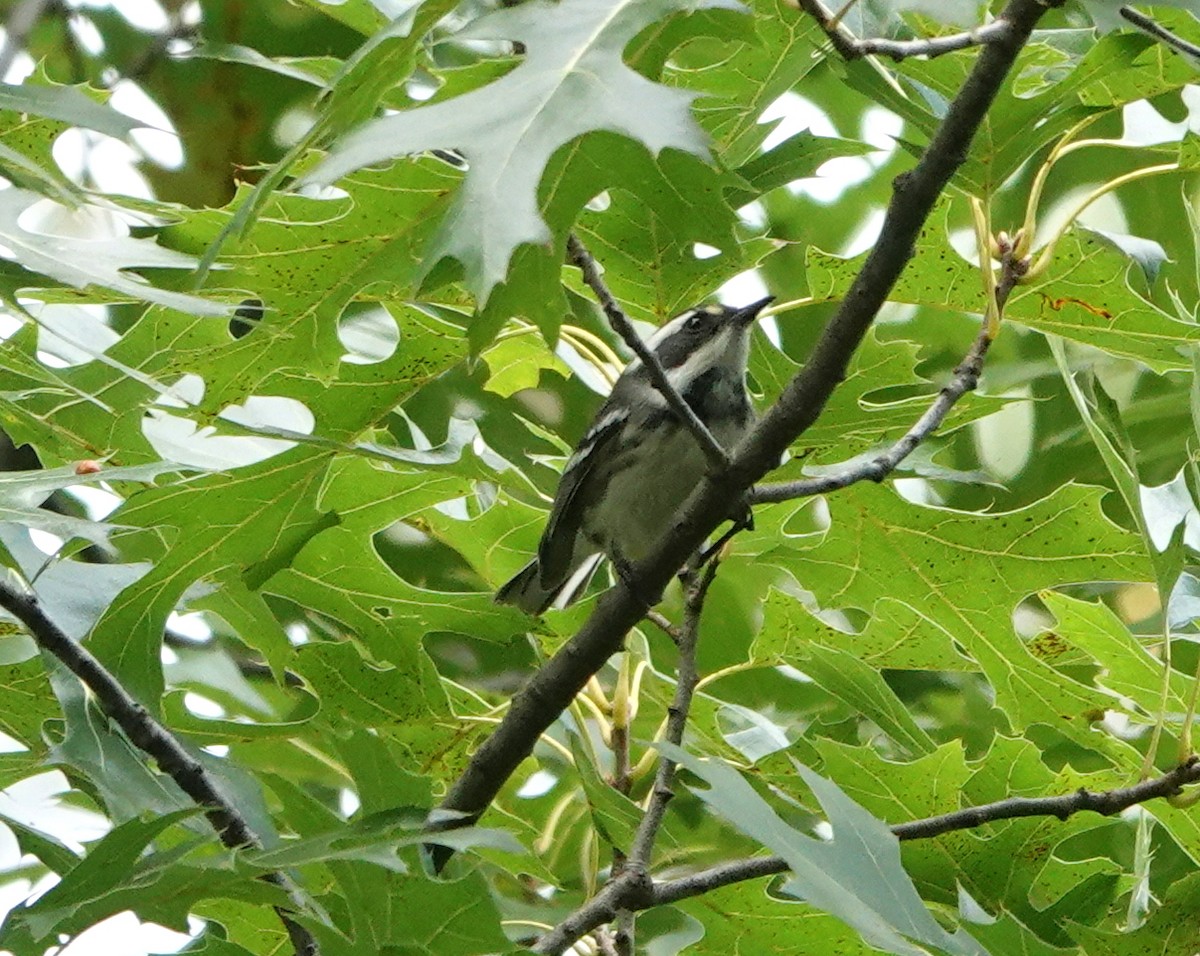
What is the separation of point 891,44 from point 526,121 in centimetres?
50

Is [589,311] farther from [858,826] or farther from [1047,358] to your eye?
[858,826]

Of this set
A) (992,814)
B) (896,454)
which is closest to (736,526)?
(896,454)

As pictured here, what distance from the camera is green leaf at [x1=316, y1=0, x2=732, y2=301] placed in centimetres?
176

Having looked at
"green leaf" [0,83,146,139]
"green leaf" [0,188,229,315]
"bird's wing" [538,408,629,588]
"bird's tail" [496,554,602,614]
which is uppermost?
"green leaf" [0,83,146,139]

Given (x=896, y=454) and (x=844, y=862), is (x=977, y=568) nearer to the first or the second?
(x=896, y=454)

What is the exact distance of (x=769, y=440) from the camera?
2.43 meters

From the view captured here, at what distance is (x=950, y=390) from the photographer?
2.74 metres

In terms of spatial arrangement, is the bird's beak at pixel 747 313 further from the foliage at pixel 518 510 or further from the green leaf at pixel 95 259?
the green leaf at pixel 95 259

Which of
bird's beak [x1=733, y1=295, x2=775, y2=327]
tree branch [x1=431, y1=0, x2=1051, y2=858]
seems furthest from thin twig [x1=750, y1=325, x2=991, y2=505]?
bird's beak [x1=733, y1=295, x2=775, y2=327]

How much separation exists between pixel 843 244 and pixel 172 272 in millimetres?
2489

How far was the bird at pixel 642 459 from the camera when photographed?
3.98 meters

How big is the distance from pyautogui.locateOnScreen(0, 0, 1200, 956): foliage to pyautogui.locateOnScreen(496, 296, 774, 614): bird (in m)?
0.44

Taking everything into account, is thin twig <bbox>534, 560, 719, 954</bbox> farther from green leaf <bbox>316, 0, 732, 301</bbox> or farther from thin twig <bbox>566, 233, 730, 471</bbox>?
green leaf <bbox>316, 0, 732, 301</bbox>

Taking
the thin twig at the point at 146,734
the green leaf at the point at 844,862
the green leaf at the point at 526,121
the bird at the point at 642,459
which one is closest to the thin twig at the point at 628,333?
the green leaf at the point at 526,121
